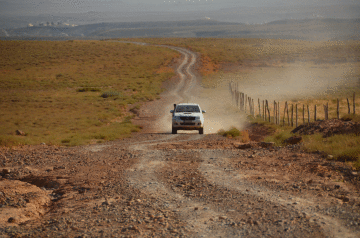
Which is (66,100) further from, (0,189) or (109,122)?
(0,189)

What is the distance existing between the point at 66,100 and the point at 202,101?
1534 centimetres

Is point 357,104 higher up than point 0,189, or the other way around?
point 0,189

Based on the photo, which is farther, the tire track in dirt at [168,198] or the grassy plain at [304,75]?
the grassy plain at [304,75]

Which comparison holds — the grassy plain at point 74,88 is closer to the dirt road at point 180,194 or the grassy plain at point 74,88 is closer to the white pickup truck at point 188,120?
the white pickup truck at point 188,120

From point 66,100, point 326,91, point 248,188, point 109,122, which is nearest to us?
point 248,188

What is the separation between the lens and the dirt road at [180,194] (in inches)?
279

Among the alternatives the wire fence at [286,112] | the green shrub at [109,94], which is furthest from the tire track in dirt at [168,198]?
the green shrub at [109,94]

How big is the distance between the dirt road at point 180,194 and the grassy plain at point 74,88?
8.03 m

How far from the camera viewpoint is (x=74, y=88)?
52031mm

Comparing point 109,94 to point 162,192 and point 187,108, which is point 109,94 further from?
point 162,192

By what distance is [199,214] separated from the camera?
25.7 feet

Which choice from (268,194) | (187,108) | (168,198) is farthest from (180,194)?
(187,108)

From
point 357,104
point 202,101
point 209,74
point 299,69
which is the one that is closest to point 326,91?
point 357,104

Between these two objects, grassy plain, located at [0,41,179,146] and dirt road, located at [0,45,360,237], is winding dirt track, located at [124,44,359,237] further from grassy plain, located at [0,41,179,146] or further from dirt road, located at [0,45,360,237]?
grassy plain, located at [0,41,179,146]
